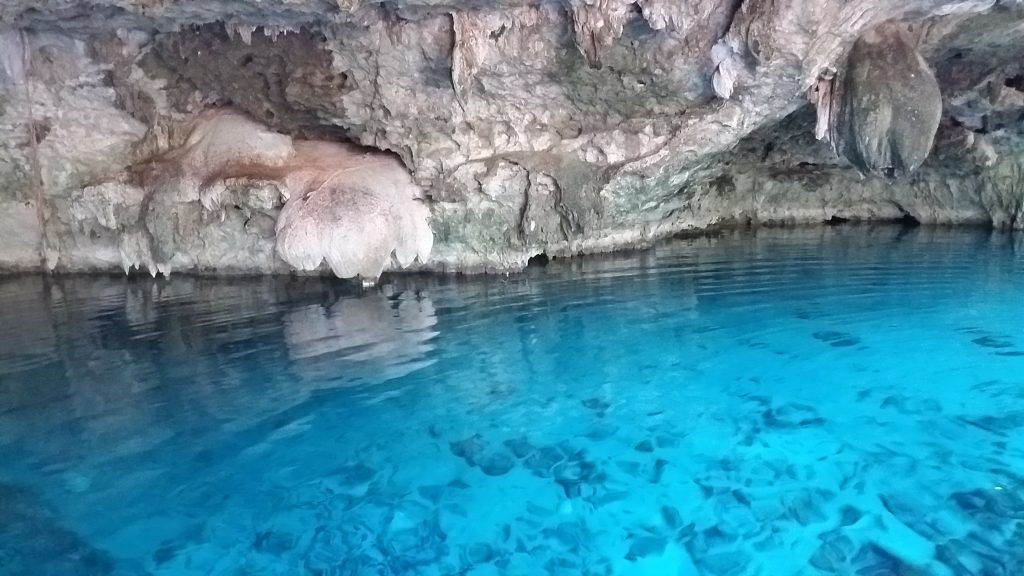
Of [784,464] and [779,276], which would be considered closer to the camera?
[784,464]

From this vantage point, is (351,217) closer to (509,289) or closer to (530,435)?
(509,289)

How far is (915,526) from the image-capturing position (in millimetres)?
3842

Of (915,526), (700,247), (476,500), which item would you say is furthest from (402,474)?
(700,247)

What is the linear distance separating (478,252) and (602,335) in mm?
3786

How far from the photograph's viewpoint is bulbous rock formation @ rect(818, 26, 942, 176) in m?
6.83

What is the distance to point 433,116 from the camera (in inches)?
377

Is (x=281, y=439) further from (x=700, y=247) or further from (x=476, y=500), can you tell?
(x=700, y=247)

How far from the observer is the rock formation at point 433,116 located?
7.21 meters

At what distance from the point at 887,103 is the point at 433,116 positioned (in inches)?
208

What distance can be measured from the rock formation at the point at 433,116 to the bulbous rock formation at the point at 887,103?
21 millimetres

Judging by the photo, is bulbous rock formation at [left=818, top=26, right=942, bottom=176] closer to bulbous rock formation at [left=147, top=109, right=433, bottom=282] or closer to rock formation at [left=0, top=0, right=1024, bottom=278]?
rock formation at [left=0, top=0, right=1024, bottom=278]

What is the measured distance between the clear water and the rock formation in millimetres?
1871

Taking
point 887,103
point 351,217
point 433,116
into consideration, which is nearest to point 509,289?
point 351,217

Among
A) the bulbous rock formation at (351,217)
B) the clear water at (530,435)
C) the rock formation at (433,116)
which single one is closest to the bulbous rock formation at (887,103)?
the rock formation at (433,116)
